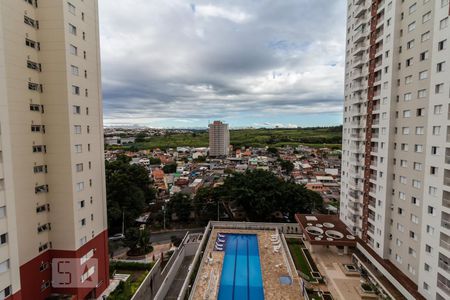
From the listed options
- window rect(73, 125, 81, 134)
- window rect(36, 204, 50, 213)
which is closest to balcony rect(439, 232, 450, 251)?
window rect(73, 125, 81, 134)

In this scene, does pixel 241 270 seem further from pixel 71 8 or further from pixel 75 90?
pixel 71 8

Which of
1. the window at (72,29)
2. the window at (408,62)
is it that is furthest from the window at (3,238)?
the window at (408,62)

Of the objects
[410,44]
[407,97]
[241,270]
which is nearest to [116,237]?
[241,270]

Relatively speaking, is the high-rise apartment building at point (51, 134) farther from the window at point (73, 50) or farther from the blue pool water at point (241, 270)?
the blue pool water at point (241, 270)

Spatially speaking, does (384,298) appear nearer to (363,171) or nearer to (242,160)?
(363,171)

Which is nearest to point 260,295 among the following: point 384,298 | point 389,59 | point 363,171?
point 384,298
